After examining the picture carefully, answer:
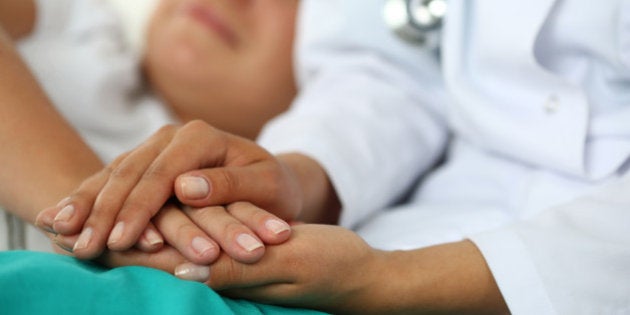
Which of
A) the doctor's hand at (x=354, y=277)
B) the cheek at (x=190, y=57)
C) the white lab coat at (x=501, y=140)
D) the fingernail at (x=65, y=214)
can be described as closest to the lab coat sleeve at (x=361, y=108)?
the white lab coat at (x=501, y=140)

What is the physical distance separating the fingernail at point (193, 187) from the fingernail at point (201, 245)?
0.04 meters

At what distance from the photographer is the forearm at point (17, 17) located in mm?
777

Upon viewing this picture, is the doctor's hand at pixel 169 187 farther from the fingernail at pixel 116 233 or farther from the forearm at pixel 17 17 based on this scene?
the forearm at pixel 17 17

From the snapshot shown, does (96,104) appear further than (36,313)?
Yes

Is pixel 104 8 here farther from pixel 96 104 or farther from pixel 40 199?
pixel 40 199

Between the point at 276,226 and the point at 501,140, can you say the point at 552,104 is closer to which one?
the point at 501,140

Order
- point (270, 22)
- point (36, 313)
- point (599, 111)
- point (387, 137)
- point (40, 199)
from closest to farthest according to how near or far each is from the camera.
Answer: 1. point (36, 313)
2. point (40, 199)
3. point (599, 111)
4. point (387, 137)
5. point (270, 22)

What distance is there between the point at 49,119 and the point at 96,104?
0.89 ft

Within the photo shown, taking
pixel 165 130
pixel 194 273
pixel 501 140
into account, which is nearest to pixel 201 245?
pixel 194 273

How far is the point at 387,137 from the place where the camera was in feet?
2.72

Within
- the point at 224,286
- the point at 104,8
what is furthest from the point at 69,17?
the point at 224,286

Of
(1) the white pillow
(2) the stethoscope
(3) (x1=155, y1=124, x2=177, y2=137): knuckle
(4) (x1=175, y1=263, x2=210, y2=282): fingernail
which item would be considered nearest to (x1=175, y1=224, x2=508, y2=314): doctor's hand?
(4) (x1=175, y1=263, x2=210, y2=282): fingernail

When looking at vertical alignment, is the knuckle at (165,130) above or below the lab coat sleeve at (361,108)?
above

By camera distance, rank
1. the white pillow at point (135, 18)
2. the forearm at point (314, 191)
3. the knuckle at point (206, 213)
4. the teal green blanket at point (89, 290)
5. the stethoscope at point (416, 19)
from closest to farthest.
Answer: the teal green blanket at point (89, 290)
the knuckle at point (206, 213)
the forearm at point (314, 191)
the stethoscope at point (416, 19)
the white pillow at point (135, 18)
